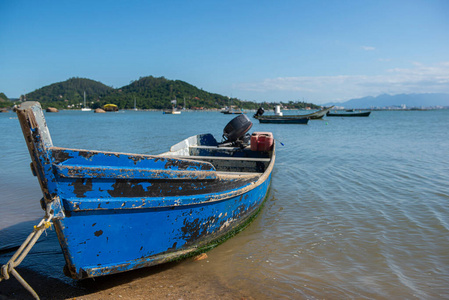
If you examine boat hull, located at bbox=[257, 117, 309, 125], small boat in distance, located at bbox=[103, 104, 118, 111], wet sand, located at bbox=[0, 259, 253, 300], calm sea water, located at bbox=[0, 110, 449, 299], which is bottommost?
small boat in distance, located at bbox=[103, 104, 118, 111]

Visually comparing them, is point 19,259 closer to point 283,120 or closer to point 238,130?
point 238,130

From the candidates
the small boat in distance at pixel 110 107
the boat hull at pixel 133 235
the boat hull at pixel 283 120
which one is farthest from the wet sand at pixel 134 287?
the small boat in distance at pixel 110 107

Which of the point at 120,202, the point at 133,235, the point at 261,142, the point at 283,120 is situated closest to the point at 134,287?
the point at 133,235

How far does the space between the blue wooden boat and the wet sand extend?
1.07 ft

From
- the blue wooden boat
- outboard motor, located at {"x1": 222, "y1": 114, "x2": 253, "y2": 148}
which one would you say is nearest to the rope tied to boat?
the blue wooden boat

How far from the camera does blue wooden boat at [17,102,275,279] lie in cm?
303

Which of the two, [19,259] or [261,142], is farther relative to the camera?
[261,142]

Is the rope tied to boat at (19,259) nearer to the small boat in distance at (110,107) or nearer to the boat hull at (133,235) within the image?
the boat hull at (133,235)

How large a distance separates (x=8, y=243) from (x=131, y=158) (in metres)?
3.40

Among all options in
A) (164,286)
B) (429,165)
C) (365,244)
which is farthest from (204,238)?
(429,165)

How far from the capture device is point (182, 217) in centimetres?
401

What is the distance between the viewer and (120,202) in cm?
335

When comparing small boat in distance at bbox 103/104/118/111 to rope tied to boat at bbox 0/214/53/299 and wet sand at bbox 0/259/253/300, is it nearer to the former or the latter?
wet sand at bbox 0/259/253/300

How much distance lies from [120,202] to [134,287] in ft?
4.23
